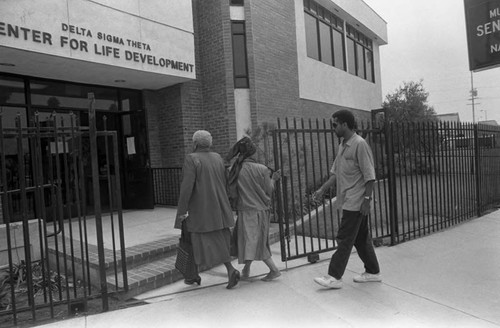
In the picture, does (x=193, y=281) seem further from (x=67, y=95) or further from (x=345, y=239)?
(x=67, y=95)

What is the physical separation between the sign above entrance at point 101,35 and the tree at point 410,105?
13.0 m

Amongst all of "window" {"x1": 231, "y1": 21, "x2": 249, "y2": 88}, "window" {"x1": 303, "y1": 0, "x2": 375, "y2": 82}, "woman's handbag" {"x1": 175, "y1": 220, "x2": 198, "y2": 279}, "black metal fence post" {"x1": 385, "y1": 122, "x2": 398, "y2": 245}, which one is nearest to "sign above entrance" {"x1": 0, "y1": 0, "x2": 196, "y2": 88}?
"window" {"x1": 231, "y1": 21, "x2": 249, "y2": 88}

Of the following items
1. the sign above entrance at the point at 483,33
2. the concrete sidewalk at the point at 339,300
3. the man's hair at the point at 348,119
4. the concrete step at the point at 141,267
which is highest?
the sign above entrance at the point at 483,33

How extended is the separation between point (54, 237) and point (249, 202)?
254 cm

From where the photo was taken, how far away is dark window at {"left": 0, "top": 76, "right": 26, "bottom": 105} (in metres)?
7.61

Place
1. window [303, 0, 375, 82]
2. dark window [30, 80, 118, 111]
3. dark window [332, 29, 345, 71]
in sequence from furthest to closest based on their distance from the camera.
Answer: dark window [332, 29, 345, 71]
window [303, 0, 375, 82]
dark window [30, 80, 118, 111]

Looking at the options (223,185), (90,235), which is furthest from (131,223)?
(223,185)

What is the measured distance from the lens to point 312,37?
14.3 m

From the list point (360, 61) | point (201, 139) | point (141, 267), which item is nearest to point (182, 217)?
point (201, 139)

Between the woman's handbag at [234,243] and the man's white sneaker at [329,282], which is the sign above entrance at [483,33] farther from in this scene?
the woman's handbag at [234,243]

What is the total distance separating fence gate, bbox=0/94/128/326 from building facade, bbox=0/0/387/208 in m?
1.12

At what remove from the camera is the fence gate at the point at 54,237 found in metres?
3.97

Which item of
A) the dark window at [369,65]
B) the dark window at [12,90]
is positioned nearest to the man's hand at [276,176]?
the dark window at [12,90]

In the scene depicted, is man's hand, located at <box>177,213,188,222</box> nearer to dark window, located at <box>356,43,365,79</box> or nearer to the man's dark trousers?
the man's dark trousers
